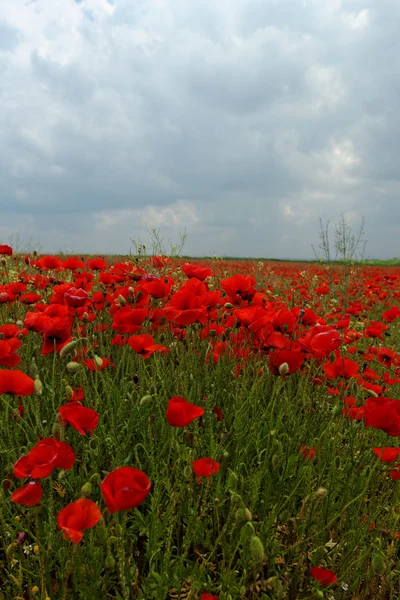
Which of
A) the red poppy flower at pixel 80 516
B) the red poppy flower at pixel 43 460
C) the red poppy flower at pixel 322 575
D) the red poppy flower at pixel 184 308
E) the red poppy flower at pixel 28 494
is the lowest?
the red poppy flower at pixel 322 575

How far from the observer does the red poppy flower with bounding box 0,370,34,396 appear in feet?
4.46

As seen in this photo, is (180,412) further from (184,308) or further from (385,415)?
(184,308)

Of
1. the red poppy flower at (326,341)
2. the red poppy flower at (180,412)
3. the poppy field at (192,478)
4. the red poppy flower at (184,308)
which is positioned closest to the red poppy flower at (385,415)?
the poppy field at (192,478)

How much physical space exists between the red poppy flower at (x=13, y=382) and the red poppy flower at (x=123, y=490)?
0.60 metres

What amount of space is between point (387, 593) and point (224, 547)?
0.87m

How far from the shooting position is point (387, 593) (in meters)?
1.81

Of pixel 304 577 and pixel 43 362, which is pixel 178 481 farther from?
pixel 43 362

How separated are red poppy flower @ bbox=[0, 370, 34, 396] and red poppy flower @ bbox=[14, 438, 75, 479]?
0.33 m

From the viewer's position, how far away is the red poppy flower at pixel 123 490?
2.91ft

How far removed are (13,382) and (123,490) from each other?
665mm

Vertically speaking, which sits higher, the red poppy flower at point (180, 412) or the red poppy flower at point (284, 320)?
the red poppy flower at point (284, 320)

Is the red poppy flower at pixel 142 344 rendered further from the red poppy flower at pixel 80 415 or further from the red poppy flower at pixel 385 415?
the red poppy flower at pixel 385 415

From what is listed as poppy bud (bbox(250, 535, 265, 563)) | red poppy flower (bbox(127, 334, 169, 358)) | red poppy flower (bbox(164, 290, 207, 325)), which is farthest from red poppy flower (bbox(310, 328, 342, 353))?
poppy bud (bbox(250, 535, 265, 563))

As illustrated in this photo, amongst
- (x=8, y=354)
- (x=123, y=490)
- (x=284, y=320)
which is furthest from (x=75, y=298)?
(x=123, y=490)
